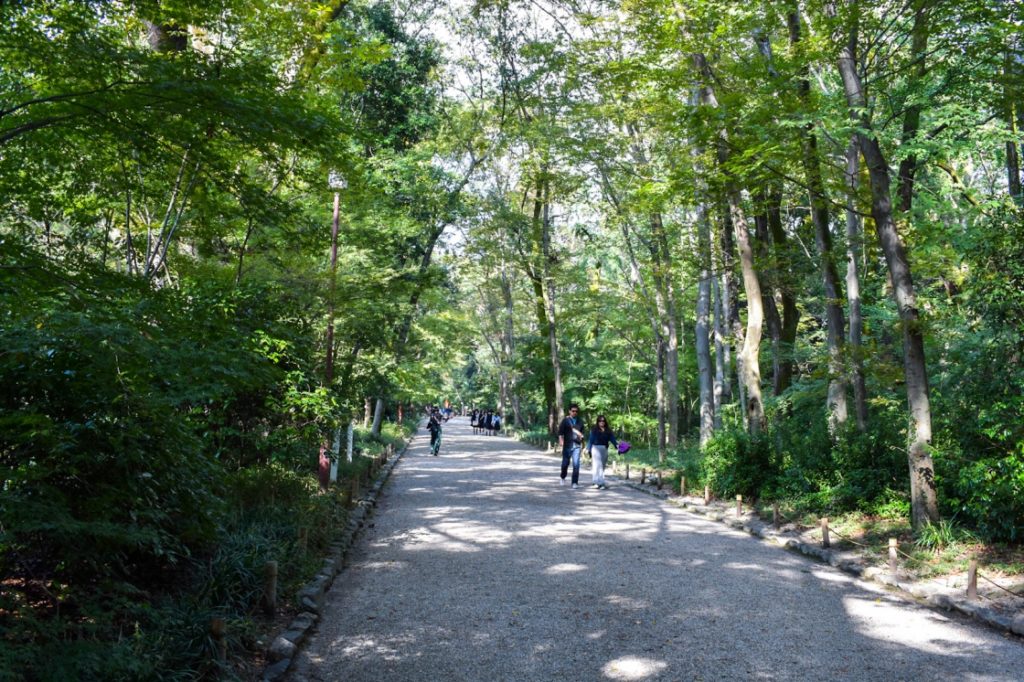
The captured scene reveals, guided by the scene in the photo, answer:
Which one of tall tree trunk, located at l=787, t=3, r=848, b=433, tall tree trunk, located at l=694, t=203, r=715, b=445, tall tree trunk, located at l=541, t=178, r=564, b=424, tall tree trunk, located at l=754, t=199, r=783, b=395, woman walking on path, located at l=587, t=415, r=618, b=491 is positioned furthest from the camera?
tall tree trunk, located at l=541, t=178, r=564, b=424

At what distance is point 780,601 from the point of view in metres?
6.75

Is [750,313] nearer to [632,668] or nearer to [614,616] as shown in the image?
[614,616]

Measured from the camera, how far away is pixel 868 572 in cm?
784

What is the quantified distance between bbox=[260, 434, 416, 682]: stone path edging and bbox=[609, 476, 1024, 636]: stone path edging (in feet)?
19.6

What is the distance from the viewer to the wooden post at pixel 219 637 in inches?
174

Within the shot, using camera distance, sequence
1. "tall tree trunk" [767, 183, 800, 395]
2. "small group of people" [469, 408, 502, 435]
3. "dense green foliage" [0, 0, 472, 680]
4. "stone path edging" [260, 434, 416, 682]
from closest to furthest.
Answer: "dense green foliage" [0, 0, 472, 680], "stone path edging" [260, 434, 416, 682], "tall tree trunk" [767, 183, 800, 395], "small group of people" [469, 408, 502, 435]

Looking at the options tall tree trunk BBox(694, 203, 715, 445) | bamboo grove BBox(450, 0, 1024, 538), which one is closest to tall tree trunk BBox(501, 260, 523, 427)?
bamboo grove BBox(450, 0, 1024, 538)

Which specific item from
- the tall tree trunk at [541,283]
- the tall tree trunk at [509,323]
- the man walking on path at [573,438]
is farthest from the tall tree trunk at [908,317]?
the tall tree trunk at [509,323]

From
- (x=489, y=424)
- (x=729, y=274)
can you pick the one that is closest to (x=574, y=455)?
(x=729, y=274)

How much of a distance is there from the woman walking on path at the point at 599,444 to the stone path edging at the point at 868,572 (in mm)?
2931

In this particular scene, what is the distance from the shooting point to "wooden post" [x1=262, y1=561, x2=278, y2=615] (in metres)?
5.82

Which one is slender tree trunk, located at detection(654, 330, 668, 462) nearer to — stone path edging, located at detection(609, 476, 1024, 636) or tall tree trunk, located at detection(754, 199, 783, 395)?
tall tree trunk, located at detection(754, 199, 783, 395)

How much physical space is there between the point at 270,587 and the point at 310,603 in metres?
0.63

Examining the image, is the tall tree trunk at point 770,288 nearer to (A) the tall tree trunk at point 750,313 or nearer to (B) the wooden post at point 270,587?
(A) the tall tree trunk at point 750,313
